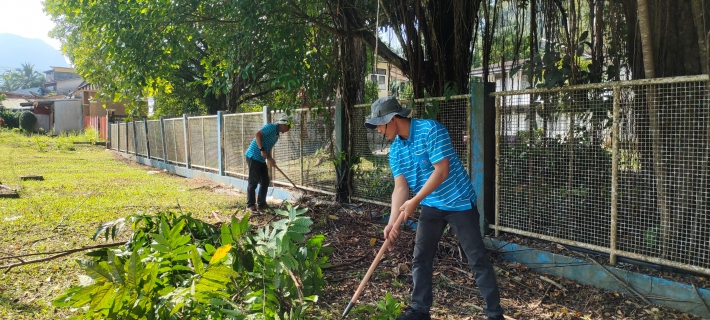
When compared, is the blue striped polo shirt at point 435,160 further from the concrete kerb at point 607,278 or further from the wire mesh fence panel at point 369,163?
the wire mesh fence panel at point 369,163

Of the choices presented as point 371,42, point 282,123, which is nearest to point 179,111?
point 282,123

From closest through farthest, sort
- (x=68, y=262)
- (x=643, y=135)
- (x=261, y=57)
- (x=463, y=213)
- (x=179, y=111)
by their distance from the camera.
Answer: (x=463, y=213) < (x=643, y=135) < (x=68, y=262) < (x=261, y=57) < (x=179, y=111)

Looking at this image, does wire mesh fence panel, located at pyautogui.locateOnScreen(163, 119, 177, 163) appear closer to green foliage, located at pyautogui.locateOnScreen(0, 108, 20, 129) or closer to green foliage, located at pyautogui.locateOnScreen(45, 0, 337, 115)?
green foliage, located at pyautogui.locateOnScreen(45, 0, 337, 115)

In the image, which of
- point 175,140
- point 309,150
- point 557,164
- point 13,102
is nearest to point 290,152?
point 309,150

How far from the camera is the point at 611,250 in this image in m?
4.18

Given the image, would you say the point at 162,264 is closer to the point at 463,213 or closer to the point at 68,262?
the point at 463,213

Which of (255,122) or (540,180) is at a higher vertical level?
(255,122)

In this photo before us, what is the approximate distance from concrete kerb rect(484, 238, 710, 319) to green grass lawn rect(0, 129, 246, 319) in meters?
4.08

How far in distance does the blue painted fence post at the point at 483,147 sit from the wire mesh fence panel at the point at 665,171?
1.32m

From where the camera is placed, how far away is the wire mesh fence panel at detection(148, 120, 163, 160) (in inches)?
643

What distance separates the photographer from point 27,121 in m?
36.7

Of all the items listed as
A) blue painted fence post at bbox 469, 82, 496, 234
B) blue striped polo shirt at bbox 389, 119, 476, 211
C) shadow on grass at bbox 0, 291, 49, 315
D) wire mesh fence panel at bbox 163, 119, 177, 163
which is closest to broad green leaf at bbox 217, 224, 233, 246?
blue striped polo shirt at bbox 389, 119, 476, 211

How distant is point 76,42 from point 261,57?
1397cm

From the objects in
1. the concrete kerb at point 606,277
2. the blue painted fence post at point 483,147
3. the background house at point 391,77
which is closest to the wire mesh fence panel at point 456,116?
the blue painted fence post at point 483,147
